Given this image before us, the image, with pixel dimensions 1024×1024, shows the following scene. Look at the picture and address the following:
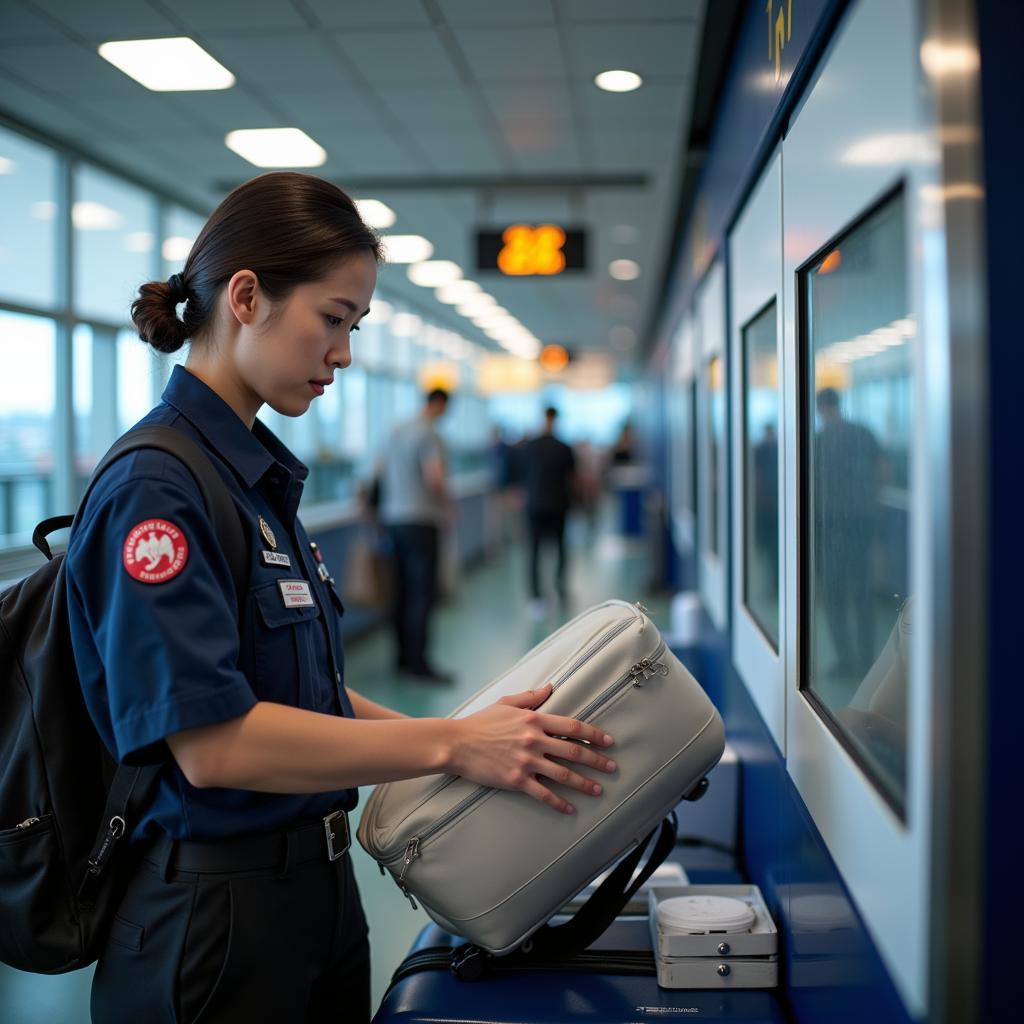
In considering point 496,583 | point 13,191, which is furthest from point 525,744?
point 496,583

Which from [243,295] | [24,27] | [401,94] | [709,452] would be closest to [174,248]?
[401,94]

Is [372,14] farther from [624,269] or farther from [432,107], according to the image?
[624,269]

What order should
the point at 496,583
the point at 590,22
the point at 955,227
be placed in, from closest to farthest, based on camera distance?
the point at 955,227 → the point at 590,22 → the point at 496,583

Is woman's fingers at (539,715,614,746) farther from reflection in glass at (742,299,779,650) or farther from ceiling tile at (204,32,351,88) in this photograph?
ceiling tile at (204,32,351,88)

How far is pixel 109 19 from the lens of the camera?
11.3ft

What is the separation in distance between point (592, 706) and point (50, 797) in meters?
0.74

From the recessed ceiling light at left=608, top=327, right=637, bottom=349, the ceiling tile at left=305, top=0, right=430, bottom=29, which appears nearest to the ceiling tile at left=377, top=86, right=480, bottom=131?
the ceiling tile at left=305, top=0, right=430, bottom=29

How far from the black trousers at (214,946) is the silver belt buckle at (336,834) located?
0.02 meters

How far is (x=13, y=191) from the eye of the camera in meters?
4.84

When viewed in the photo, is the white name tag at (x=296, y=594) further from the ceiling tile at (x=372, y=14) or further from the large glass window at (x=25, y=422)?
the large glass window at (x=25, y=422)

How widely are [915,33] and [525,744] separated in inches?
36.8

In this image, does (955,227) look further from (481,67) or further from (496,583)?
(496,583)

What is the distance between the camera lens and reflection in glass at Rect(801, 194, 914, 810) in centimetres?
122

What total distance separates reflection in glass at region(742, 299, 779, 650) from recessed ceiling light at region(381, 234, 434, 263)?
204 inches
